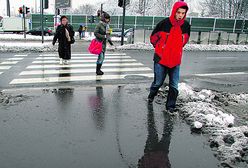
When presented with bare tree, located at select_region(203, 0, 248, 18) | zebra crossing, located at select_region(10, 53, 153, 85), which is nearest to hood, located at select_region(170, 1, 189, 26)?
zebra crossing, located at select_region(10, 53, 153, 85)

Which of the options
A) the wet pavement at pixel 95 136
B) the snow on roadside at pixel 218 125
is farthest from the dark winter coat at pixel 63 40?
the snow on roadside at pixel 218 125

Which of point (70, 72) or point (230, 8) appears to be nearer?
point (70, 72)

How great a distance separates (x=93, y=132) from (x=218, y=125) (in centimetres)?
200

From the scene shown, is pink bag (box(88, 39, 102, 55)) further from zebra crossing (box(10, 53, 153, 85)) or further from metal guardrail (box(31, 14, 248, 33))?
metal guardrail (box(31, 14, 248, 33))

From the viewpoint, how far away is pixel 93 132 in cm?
406

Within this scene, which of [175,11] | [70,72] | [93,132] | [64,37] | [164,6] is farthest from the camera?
[164,6]

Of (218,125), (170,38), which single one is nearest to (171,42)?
(170,38)

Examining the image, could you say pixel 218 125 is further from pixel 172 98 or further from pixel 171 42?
pixel 171 42

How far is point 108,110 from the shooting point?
5.11m

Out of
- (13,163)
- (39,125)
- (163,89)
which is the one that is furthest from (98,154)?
(163,89)

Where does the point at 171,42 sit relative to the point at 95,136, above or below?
above

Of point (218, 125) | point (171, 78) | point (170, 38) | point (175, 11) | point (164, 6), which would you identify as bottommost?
point (218, 125)

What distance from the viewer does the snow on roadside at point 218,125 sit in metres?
3.41

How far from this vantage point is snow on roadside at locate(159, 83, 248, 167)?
11.2 feet
